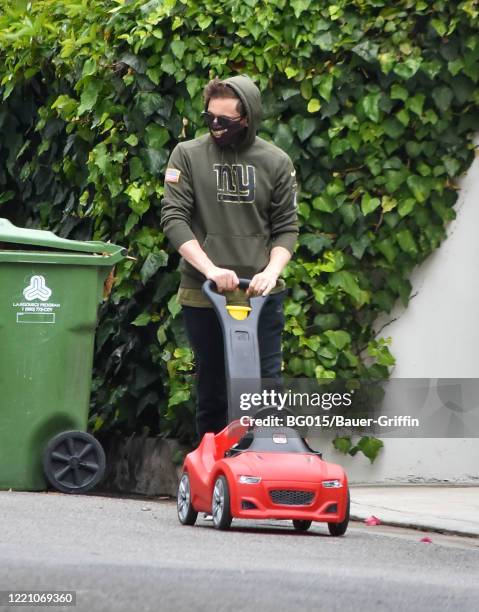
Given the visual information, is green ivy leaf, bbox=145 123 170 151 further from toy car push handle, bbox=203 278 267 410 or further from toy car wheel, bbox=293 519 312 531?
toy car wheel, bbox=293 519 312 531

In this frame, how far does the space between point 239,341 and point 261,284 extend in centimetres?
26

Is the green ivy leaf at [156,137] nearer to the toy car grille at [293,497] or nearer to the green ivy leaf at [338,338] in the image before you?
the green ivy leaf at [338,338]

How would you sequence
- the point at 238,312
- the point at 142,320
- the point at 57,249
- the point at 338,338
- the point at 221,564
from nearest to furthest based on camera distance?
the point at 221,564 < the point at 238,312 < the point at 57,249 < the point at 338,338 < the point at 142,320

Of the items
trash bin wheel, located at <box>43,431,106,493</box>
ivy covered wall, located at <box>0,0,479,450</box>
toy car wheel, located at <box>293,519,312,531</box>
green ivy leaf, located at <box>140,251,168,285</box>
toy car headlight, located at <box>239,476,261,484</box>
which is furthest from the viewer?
green ivy leaf, located at <box>140,251,168,285</box>

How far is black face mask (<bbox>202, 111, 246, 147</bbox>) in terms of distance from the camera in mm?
6656

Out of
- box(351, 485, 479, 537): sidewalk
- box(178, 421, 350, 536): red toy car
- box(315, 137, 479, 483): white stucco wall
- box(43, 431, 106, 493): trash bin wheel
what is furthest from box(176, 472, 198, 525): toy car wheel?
box(315, 137, 479, 483): white stucco wall

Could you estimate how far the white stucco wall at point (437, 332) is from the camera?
8578 mm

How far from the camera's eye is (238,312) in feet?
21.3

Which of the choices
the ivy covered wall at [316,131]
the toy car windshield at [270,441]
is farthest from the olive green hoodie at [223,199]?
the ivy covered wall at [316,131]

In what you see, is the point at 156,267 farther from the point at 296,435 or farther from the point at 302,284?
the point at 296,435

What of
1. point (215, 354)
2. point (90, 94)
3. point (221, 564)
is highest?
point (90, 94)

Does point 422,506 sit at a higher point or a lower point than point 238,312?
lower

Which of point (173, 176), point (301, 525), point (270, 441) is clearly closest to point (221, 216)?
point (173, 176)

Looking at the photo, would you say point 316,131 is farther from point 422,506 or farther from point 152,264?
point 422,506
